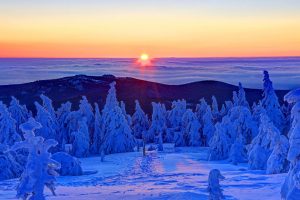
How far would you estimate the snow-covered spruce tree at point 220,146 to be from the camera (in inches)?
1967

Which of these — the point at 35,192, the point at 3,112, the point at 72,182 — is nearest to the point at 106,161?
the point at 3,112

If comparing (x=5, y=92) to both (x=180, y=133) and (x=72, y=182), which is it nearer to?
(x=180, y=133)

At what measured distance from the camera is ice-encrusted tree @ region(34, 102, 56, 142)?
202ft

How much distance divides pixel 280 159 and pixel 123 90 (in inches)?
4087

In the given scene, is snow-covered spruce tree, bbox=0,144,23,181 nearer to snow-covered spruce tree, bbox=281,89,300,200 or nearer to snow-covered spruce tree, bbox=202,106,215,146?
snow-covered spruce tree, bbox=281,89,300,200

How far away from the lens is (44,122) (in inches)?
2456

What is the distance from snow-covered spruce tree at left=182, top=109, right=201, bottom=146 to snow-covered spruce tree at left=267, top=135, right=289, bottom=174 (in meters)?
37.9

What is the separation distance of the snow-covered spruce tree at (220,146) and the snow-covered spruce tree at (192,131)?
66.4 feet

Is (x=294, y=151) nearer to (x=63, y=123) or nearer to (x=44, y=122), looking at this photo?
(x=44, y=122)

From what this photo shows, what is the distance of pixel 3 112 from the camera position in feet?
173

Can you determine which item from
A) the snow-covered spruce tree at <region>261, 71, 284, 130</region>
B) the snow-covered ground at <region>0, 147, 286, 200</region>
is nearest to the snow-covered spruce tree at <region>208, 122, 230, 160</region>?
the snow-covered ground at <region>0, 147, 286, 200</region>

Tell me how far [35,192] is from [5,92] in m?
121

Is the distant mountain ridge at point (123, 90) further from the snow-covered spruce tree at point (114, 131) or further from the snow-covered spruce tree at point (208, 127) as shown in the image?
the snow-covered spruce tree at point (114, 131)

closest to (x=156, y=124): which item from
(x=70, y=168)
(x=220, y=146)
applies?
(x=220, y=146)
